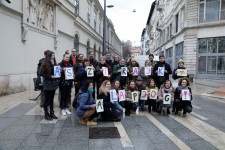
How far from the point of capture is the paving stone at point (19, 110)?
5.64 metres

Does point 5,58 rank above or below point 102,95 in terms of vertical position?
above

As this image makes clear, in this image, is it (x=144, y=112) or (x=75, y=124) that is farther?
(x=144, y=112)

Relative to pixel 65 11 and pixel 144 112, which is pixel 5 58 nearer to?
pixel 144 112

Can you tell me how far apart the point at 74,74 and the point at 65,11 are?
1010cm

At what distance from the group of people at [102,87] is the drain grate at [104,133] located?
42cm

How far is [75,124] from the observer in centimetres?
501

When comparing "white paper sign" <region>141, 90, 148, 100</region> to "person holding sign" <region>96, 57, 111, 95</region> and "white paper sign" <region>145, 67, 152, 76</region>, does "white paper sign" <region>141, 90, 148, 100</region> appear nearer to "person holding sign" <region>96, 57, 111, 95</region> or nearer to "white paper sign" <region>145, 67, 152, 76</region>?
"white paper sign" <region>145, 67, 152, 76</region>

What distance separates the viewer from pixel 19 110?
20.3 feet

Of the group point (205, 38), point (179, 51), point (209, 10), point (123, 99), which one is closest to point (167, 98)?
point (123, 99)

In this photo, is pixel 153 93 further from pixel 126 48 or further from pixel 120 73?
pixel 126 48

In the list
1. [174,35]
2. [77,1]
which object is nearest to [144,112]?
[77,1]

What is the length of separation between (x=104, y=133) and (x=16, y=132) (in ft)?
6.82

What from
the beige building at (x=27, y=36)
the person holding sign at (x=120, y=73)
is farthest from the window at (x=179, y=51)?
the person holding sign at (x=120, y=73)

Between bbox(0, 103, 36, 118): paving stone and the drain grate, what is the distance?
8.75 feet
